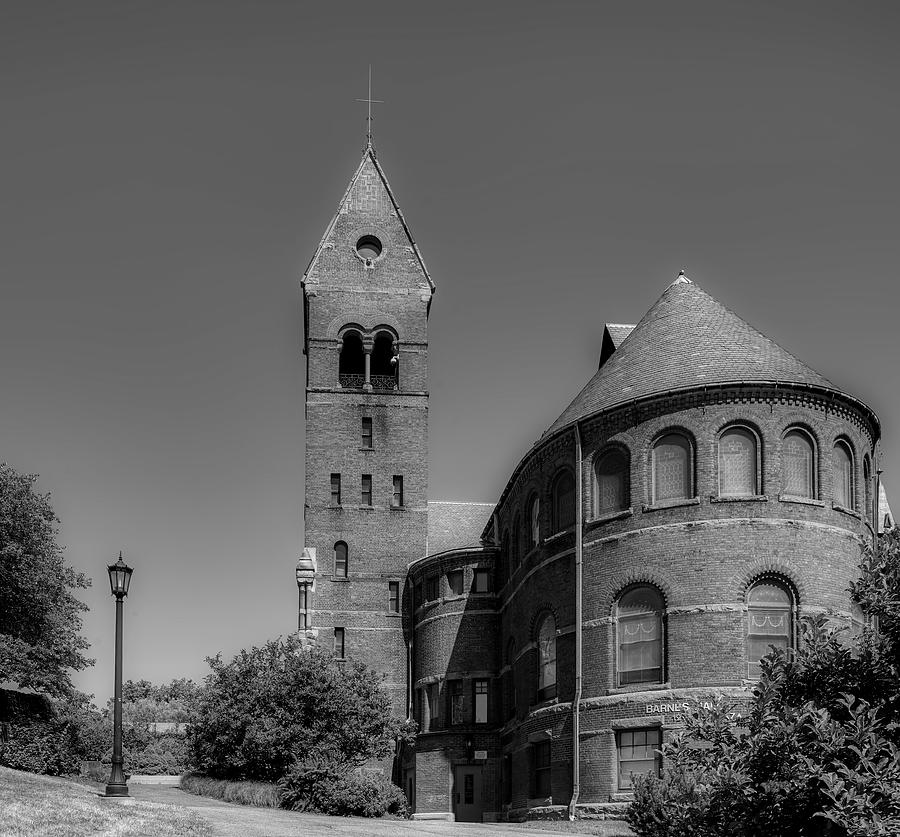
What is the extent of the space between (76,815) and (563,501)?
20495 millimetres

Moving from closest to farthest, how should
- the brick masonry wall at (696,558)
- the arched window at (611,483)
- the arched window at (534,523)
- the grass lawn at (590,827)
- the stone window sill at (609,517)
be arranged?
the grass lawn at (590,827), the brick masonry wall at (696,558), the stone window sill at (609,517), the arched window at (611,483), the arched window at (534,523)

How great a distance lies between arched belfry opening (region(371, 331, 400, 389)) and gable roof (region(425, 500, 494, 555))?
21.1 feet

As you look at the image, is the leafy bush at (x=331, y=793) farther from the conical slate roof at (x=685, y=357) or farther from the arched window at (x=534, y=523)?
Result: the conical slate roof at (x=685, y=357)

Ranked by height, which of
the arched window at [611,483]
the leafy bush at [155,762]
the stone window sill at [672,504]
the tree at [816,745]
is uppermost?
the arched window at [611,483]

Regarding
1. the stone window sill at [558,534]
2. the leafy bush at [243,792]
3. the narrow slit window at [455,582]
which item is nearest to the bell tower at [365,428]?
the narrow slit window at [455,582]

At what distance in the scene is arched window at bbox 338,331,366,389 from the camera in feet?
206

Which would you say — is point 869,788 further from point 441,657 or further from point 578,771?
point 441,657

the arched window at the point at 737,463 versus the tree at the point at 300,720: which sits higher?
the arched window at the point at 737,463

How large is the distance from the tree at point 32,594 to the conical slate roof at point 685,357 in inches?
832

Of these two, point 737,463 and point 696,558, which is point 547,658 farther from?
point 737,463

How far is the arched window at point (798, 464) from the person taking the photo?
36.1 metres

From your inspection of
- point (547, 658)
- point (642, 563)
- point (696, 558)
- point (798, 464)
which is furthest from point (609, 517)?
point (547, 658)

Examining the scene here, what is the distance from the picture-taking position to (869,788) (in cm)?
1575

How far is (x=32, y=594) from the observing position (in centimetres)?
5106
